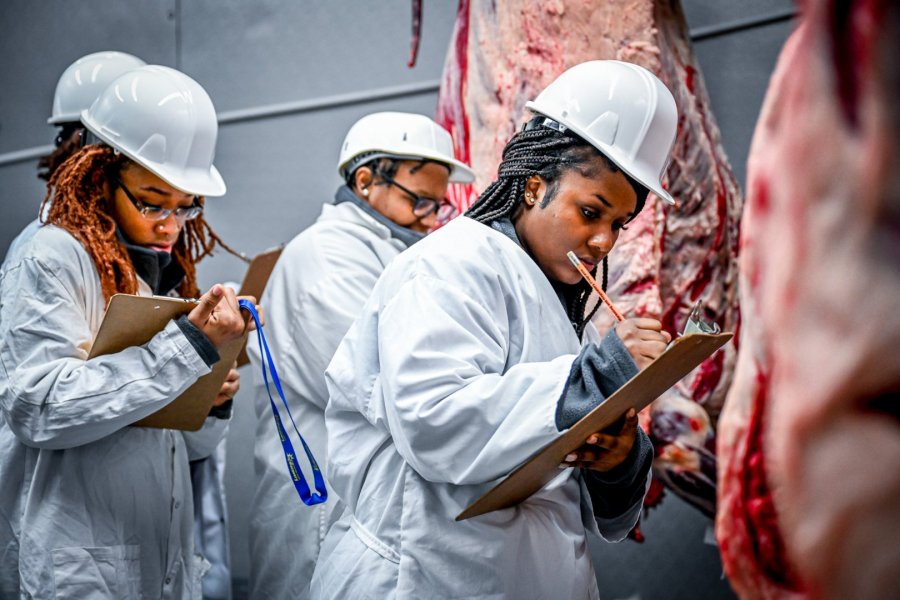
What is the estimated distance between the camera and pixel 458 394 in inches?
48.6

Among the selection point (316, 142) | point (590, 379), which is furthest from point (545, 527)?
point (316, 142)

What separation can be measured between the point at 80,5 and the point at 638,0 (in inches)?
102

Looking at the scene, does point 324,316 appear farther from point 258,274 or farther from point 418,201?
point 418,201

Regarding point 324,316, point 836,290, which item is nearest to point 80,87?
point 324,316

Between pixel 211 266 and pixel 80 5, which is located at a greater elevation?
pixel 80 5

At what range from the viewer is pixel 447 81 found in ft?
8.14

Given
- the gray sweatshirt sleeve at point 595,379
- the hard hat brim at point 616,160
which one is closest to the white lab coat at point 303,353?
the hard hat brim at point 616,160

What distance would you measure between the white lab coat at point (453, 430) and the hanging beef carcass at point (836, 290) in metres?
0.68

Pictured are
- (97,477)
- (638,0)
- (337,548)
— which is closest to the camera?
(337,548)

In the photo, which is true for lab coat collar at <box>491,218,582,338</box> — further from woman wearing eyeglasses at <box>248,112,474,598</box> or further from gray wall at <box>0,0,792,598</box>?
gray wall at <box>0,0,792,598</box>

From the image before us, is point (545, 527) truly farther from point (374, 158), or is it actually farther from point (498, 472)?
point (374, 158)

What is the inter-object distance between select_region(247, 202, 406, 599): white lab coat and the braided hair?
706 mm

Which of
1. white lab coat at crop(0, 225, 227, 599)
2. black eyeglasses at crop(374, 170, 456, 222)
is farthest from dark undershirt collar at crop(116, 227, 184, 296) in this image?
black eyeglasses at crop(374, 170, 456, 222)

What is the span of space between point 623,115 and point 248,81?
2.50 metres
